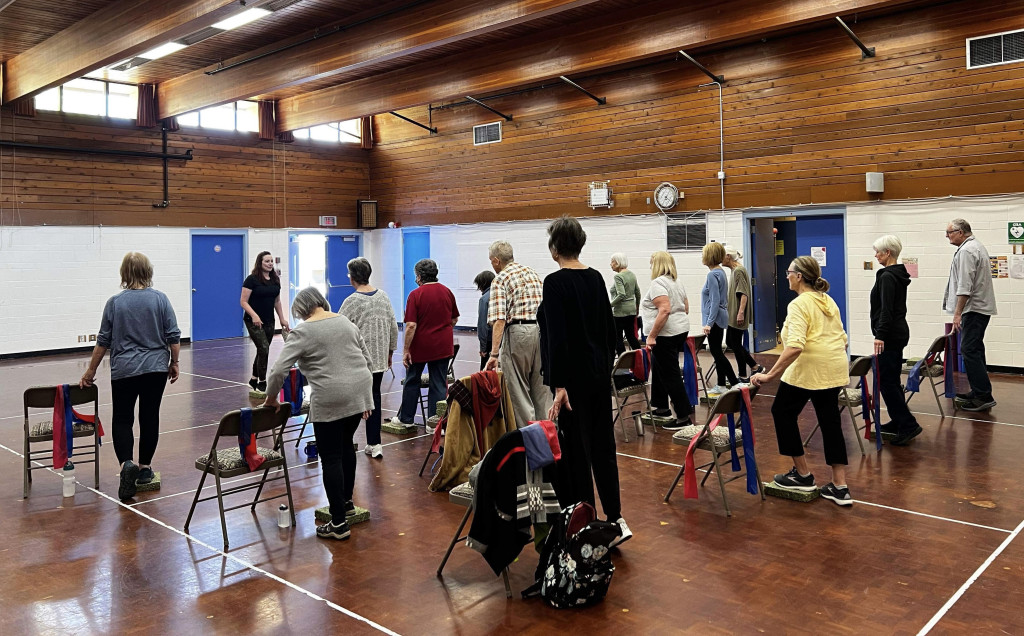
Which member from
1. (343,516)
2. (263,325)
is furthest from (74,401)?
(263,325)

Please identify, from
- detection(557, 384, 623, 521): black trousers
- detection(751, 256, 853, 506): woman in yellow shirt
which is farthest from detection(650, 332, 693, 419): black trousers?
detection(557, 384, 623, 521): black trousers

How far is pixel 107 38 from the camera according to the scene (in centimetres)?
962

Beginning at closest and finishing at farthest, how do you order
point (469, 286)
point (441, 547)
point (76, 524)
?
point (441, 547) → point (76, 524) → point (469, 286)

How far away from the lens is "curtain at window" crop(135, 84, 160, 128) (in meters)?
13.9

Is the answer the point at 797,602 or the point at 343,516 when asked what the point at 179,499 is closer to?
the point at 343,516

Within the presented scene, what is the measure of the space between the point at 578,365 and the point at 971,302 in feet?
16.6

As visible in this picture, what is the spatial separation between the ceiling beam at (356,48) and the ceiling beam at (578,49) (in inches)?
57.4

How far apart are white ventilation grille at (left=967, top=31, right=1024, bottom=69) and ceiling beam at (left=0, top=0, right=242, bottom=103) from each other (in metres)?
8.27

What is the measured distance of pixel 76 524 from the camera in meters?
4.61

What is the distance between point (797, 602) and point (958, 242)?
4768mm

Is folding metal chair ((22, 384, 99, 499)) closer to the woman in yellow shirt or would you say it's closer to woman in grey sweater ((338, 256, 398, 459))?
woman in grey sweater ((338, 256, 398, 459))

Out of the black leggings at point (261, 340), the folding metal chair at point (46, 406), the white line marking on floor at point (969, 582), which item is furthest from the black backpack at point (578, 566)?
the black leggings at point (261, 340)

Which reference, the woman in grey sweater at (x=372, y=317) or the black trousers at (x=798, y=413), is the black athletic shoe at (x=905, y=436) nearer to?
the black trousers at (x=798, y=413)

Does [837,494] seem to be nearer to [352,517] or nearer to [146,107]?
[352,517]
